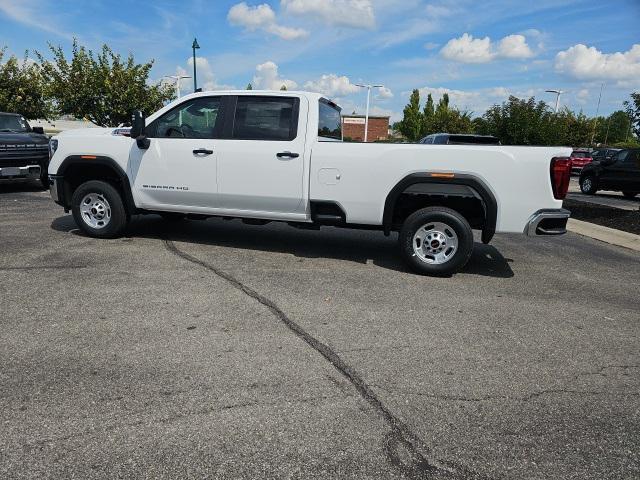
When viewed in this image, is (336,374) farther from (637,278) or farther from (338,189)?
(637,278)

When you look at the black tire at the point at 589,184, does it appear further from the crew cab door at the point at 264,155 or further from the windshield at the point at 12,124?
the windshield at the point at 12,124

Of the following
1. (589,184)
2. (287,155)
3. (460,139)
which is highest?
(460,139)

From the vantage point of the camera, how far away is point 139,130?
6199mm

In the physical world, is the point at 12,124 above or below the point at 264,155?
above

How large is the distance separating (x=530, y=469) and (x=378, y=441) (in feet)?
2.50

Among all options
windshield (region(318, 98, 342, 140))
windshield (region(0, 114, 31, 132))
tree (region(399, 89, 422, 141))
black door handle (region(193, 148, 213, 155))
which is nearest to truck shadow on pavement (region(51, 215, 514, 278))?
black door handle (region(193, 148, 213, 155))

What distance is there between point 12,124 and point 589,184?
1803 centimetres

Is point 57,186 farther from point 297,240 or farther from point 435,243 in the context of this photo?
point 435,243

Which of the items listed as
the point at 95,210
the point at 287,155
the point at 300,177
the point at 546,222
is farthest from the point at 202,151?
the point at 546,222

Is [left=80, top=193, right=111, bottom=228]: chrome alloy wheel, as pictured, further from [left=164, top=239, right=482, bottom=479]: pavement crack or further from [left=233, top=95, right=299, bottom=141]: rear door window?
[left=164, top=239, right=482, bottom=479]: pavement crack

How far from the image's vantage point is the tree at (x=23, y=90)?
2138 centimetres

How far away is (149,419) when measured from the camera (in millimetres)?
2738

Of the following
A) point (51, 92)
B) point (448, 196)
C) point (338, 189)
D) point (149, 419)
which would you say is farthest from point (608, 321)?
point (51, 92)

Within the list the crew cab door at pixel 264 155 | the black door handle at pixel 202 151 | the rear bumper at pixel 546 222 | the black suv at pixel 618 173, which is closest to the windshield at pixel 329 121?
the crew cab door at pixel 264 155
